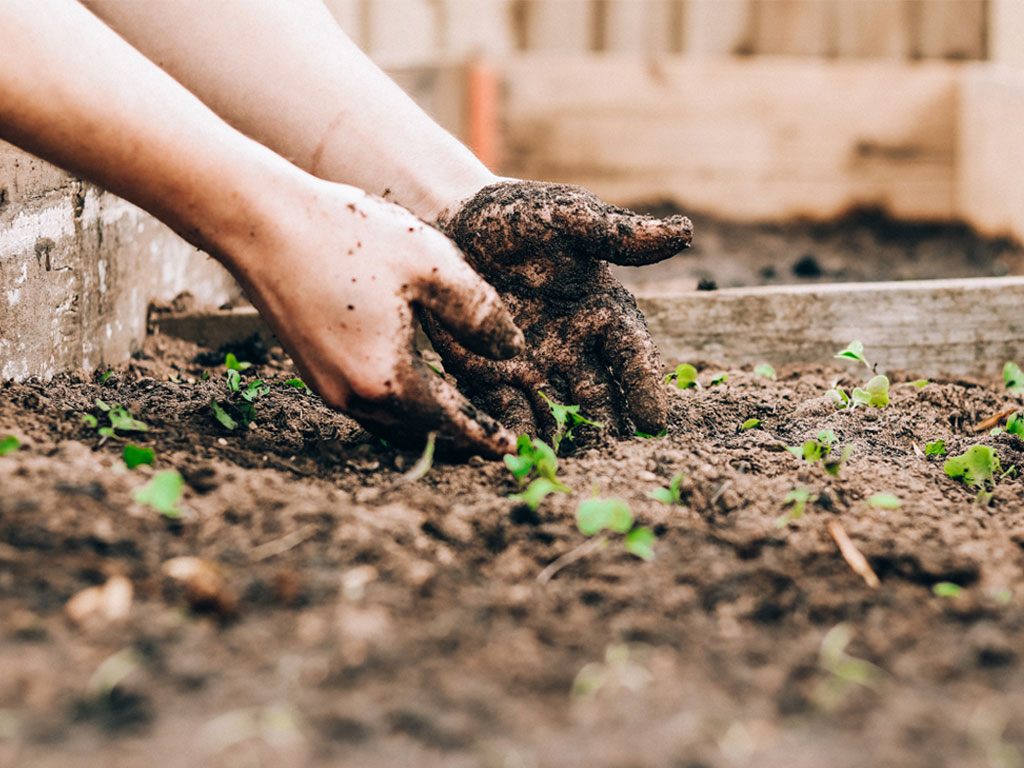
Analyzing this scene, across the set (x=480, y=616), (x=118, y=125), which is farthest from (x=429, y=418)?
(x=118, y=125)

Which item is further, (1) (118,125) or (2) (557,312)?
(2) (557,312)

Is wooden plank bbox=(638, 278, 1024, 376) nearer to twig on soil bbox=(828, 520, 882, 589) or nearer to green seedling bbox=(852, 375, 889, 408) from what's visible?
green seedling bbox=(852, 375, 889, 408)

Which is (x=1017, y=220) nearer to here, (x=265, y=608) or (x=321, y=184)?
(x=321, y=184)

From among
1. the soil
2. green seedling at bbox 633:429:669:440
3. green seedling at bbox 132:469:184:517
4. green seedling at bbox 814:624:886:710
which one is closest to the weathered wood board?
the soil

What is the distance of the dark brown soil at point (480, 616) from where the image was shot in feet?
2.41

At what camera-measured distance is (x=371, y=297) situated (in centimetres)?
126

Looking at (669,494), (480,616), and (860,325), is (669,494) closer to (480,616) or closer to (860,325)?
(480,616)

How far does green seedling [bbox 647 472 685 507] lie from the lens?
117 centimetres

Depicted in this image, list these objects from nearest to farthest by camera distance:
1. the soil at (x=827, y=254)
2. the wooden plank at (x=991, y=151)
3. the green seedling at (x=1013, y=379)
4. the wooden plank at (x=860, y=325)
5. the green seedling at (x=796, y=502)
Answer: the green seedling at (x=796, y=502)
the green seedling at (x=1013, y=379)
the wooden plank at (x=860, y=325)
the soil at (x=827, y=254)
the wooden plank at (x=991, y=151)

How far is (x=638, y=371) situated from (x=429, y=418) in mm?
369

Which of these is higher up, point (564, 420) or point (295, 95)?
point (295, 95)

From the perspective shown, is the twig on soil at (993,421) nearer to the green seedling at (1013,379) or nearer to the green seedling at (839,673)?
the green seedling at (1013,379)

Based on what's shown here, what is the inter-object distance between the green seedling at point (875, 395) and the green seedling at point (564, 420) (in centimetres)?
56

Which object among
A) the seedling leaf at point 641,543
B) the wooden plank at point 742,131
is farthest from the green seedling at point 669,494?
the wooden plank at point 742,131
